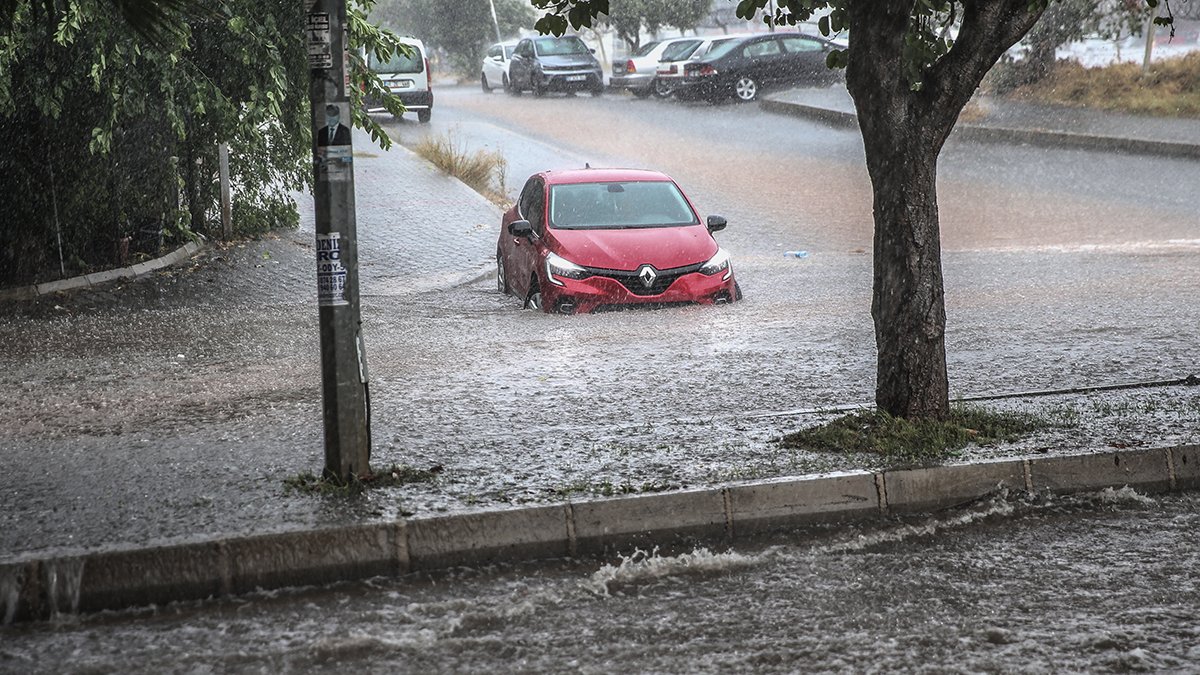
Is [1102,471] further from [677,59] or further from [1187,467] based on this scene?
[677,59]

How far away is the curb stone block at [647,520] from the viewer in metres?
5.83

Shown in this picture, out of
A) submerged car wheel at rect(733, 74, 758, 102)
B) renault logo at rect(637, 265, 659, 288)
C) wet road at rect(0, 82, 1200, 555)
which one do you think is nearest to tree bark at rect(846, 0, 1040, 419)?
wet road at rect(0, 82, 1200, 555)

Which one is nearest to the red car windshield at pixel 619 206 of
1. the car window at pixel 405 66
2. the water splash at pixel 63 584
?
the water splash at pixel 63 584

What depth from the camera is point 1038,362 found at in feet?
31.7

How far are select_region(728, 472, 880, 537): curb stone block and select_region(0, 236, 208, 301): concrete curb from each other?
9.40m

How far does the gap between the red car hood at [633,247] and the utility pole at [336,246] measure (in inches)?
257

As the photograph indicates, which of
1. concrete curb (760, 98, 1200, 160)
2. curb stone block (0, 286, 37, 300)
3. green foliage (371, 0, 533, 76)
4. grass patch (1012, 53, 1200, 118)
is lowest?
curb stone block (0, 286, 37, 300)

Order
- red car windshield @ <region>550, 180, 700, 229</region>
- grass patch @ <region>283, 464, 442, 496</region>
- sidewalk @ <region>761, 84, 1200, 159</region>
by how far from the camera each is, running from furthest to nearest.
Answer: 1. sidewalk @ <region>761, 84, 1200, 159</region>
2. red car windshield @ <region>550, 180, 700, 229</region>
3. grass patch @ <region>283, 464, 442, 496</region>

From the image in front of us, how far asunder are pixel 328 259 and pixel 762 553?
2.27 meters

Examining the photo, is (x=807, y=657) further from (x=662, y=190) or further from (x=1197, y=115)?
(x=1197, y=115)

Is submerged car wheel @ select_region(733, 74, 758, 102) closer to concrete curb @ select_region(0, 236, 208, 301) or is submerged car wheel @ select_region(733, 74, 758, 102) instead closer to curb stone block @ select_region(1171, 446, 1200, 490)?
concrete curb @ select_region(0, 236, 208, 301)

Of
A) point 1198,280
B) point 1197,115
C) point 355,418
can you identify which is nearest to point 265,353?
point 355,418

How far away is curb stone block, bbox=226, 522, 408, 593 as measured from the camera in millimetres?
5414

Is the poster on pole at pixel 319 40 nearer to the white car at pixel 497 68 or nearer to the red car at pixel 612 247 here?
the red car at pixel 612 247
